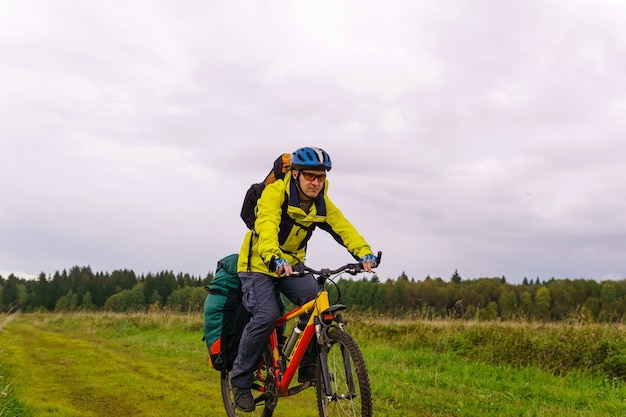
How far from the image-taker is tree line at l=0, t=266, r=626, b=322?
41.9 feet

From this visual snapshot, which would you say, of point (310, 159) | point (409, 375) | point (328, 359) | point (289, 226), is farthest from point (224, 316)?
point (409, 375)

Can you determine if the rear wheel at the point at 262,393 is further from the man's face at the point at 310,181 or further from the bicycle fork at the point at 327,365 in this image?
the man's face at the point at 310,181

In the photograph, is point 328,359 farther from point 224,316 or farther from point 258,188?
point 258,188

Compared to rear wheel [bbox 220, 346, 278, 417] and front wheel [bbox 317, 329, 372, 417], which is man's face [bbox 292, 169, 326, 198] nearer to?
front wheel [bbox 317, 329, 372, 417]

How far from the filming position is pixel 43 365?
10852 millimetres

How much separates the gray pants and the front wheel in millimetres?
753

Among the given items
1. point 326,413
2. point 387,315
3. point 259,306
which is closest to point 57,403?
point 259,306

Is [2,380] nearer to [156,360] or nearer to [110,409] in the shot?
[110,409]

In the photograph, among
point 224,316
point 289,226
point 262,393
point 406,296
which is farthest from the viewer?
point 406,296

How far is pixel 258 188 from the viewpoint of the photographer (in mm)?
5727

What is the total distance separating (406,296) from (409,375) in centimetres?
5970

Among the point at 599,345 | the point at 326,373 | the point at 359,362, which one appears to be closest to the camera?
the point at 359,362

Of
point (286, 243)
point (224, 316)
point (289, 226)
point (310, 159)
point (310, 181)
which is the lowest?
point (224, 316)

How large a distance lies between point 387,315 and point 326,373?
1128cm
